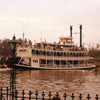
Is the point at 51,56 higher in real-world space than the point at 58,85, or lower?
higher

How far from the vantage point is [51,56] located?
4475cm

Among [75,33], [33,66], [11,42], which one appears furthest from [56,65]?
[11,42]

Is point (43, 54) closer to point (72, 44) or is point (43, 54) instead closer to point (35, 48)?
point (35, 48)

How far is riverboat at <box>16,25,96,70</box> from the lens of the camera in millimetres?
42625

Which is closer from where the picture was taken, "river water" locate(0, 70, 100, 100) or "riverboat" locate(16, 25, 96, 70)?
"river water" locate(0, 70, 100, 100)

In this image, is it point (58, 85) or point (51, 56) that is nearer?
point (58, 85)

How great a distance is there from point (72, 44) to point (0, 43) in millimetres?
26606

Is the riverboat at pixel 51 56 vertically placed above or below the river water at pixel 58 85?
above

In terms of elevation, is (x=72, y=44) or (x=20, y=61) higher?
(x=72, y=44)

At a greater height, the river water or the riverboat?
the riverboat

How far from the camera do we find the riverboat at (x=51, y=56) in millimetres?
42625

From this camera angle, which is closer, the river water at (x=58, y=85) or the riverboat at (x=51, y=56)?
the river water at (x=58, y=85)

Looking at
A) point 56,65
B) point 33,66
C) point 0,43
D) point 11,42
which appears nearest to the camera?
point 11,42

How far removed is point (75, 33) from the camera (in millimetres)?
66312
